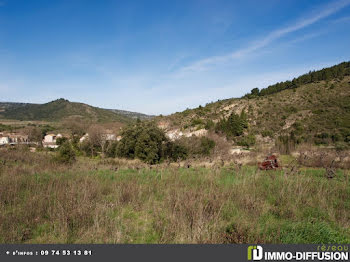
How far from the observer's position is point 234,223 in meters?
2.81

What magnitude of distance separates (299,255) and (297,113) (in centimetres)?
4045

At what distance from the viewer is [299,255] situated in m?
2.25

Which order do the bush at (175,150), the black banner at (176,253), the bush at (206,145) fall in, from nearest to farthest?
1. the black banner at (176,253)
2. the bush at (206,145)
3. the bush at (175,150)

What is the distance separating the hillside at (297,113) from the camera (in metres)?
26.2

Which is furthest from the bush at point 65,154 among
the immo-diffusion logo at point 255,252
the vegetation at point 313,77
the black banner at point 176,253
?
the vegetation at point 313,77

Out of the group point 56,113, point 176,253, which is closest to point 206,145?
point 176,253

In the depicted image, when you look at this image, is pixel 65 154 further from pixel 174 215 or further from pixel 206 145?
pixel 206 145

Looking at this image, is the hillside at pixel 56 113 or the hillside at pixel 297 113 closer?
the hillside at pixel 297 113

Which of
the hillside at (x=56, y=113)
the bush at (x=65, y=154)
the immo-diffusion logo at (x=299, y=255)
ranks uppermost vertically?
the hillside at (x=56, y=113)

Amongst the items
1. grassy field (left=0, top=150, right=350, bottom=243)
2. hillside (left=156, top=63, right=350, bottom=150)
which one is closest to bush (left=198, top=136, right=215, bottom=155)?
hillside (left=156, top=63, right=350, bottom=150)

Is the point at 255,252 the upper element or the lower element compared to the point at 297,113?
lower

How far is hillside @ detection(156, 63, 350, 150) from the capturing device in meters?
26.2

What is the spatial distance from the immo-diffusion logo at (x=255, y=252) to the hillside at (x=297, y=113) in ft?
63.3

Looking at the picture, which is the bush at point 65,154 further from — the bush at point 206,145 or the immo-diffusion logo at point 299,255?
the immo-diffusion logo at point 299,255
